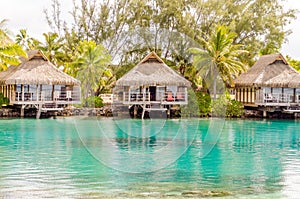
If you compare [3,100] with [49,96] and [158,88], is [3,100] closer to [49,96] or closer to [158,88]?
[49,96]

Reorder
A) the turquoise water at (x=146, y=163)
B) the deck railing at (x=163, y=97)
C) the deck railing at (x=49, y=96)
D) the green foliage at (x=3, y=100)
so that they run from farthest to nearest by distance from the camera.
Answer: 1. the green foliage at (x=3, y=100)
2. the deck railing at (x=49, y=96)
3. the deck railing at (x=163, y=97)
4. the turquoise water at (x=146, y=163)

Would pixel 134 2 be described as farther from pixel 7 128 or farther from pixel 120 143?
pixel 120 143

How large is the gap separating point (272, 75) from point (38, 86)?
12.4m

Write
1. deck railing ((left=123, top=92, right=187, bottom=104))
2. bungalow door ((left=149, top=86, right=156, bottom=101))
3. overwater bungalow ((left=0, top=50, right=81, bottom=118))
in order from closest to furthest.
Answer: overwater bungalow ((left=0, top=50, right=81, bottom=118)) < deck railing ((left=123, top=92, right=187, bottom=104)) < bungalow door ((left=149, top=86, right=156, bottom=101))

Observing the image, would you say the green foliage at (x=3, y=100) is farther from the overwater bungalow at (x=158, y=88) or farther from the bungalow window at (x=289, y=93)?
the bungalow window at (x=289, y=93)

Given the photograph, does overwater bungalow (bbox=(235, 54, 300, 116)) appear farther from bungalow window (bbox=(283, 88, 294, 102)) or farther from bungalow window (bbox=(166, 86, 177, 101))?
bungalow window (bbox=(166, 86, 177, 101))

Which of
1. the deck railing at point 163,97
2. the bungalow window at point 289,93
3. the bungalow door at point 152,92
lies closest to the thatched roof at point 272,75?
the bungalow window at point 289,93

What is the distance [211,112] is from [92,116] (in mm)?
6532

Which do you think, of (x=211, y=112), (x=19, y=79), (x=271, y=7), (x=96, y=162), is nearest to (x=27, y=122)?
(x=19, y=79)

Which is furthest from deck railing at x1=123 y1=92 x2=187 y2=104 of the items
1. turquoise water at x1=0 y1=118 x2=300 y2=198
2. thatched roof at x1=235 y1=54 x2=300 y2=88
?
turquoise water at x1=0 y1=118 x2=300 y2=198

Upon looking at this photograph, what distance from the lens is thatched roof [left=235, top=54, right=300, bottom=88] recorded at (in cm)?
2853

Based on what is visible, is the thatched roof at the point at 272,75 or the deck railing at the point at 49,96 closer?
the deck railing at the point at 49,96

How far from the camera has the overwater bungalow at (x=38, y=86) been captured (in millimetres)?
26688

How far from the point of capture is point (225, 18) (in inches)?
1362
